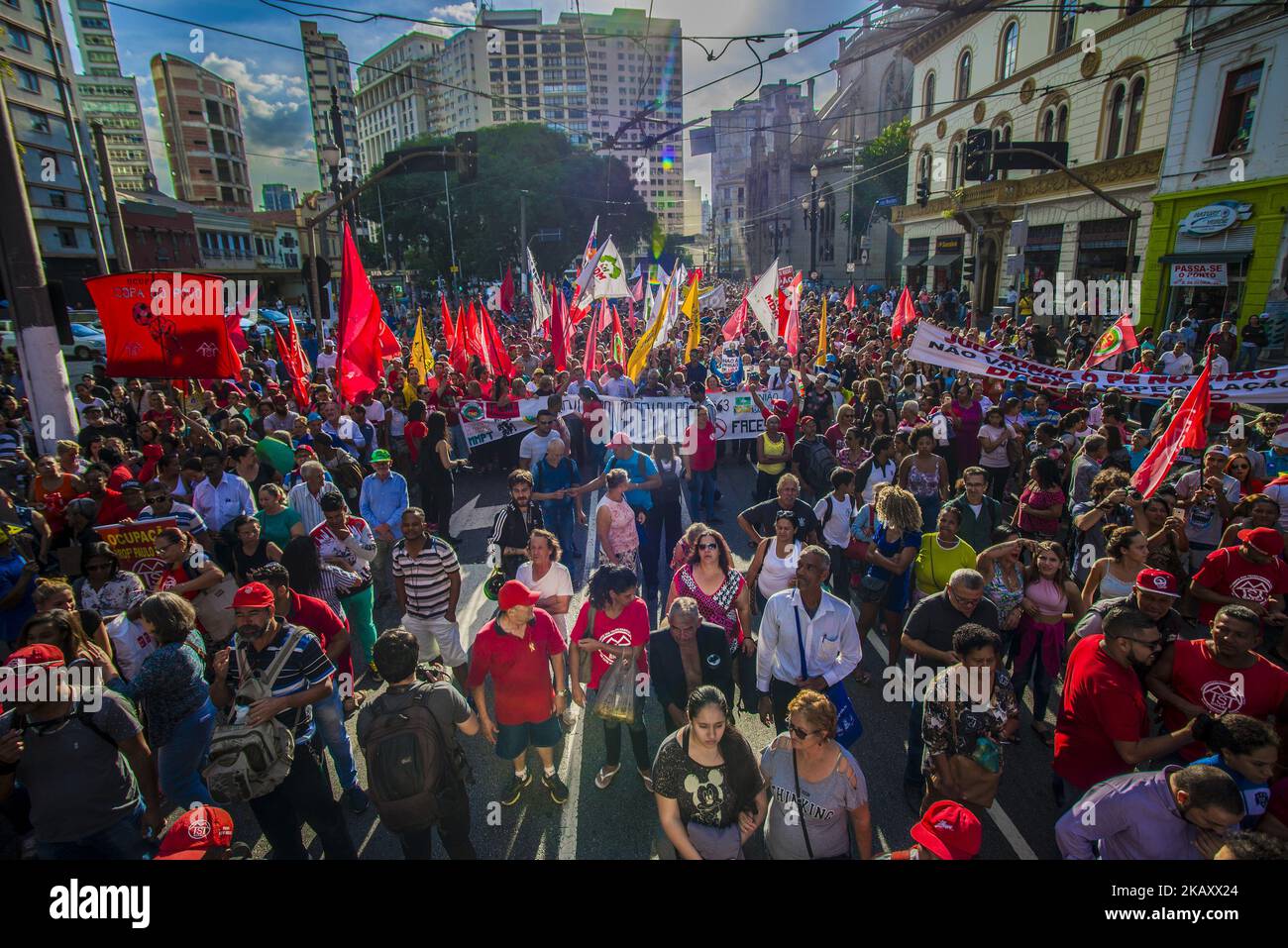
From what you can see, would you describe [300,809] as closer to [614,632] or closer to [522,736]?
[522,736]

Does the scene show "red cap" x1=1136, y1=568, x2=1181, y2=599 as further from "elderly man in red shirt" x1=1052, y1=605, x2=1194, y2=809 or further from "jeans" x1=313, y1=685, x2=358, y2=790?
"jeans" x1=313, y1=685, x2=358, y2=790

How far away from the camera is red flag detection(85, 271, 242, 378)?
7.66 m

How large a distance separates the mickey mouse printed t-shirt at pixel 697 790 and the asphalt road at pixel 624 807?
0.59 meters

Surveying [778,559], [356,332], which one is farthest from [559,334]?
[778,559]

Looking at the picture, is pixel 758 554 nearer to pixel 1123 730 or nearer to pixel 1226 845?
pixel 1123 730

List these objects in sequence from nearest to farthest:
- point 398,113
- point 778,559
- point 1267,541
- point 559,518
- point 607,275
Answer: point 1267,541 → point 778,559 → point 559,518 → point 607,275 → point 398,113

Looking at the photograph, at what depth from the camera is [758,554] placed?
515 centimetres

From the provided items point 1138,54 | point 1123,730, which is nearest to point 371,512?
point 1123,730

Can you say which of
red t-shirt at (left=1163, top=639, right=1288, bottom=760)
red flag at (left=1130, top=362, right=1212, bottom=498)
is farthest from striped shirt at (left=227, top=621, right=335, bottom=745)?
red flag at (left=1130, top=362, right=1212, bottom=498)

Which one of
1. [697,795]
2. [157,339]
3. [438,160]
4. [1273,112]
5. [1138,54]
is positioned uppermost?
[1138,54]

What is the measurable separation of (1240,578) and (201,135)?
72309 millimetres

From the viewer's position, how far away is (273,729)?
3.19 meters

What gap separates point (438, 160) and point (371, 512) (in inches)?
367

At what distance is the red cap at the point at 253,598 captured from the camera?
3.35 meters
